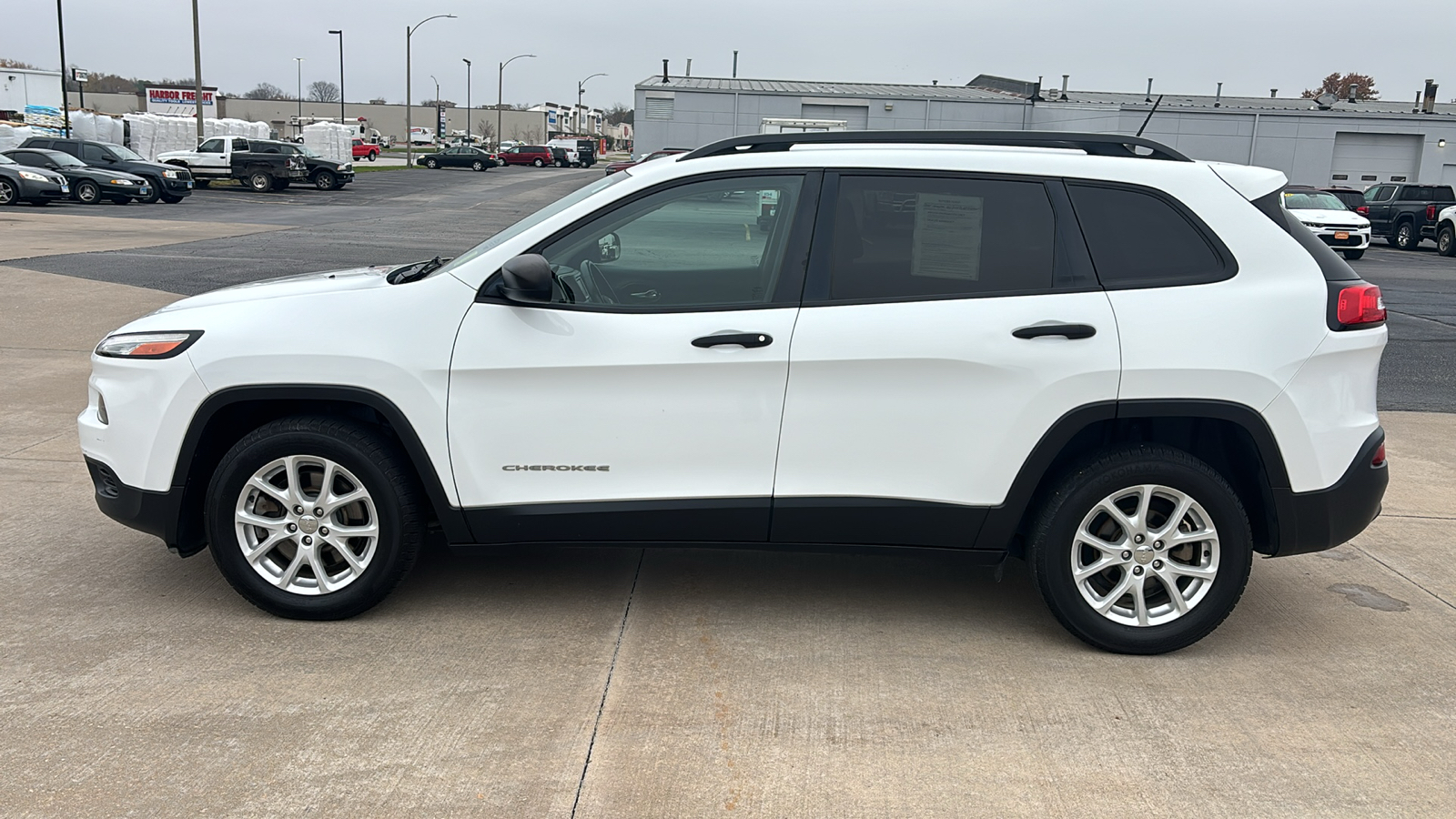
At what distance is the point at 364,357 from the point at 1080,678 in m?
2.69

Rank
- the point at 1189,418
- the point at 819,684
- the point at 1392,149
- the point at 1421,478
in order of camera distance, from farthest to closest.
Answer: the point at 1392,149, the point at 1421,478, the point at 1189,418, the point at 819,684

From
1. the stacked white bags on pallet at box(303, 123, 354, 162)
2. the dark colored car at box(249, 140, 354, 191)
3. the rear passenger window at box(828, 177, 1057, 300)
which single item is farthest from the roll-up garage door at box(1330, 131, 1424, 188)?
the rear passenger window at box(828, 177, 1057, 300)

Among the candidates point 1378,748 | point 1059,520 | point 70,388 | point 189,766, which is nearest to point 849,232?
point 1059,520

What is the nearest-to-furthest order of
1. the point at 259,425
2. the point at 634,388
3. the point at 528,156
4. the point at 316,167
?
the point at 634,388 → the point at 259,425 → the point at 316,167 → the point at 528,156

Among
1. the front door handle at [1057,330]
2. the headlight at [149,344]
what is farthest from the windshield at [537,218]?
Result: the front door handle at [1057,330]

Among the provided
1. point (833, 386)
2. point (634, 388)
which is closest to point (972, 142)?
point (833, 386)

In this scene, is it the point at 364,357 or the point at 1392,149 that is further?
the point at 1392,149

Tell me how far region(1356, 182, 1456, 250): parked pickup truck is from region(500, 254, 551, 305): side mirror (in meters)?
30.7

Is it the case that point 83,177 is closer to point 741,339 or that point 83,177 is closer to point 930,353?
point 741,339

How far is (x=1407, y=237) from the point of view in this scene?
98.6 feet

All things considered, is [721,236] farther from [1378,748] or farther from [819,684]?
[1378,748]

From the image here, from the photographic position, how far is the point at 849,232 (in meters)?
4.07

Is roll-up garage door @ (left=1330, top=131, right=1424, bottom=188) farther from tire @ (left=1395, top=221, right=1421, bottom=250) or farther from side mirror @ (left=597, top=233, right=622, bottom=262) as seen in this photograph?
side mirror @ (left=597, top=233, right=622, bottom=262)

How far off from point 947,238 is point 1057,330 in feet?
1.64
